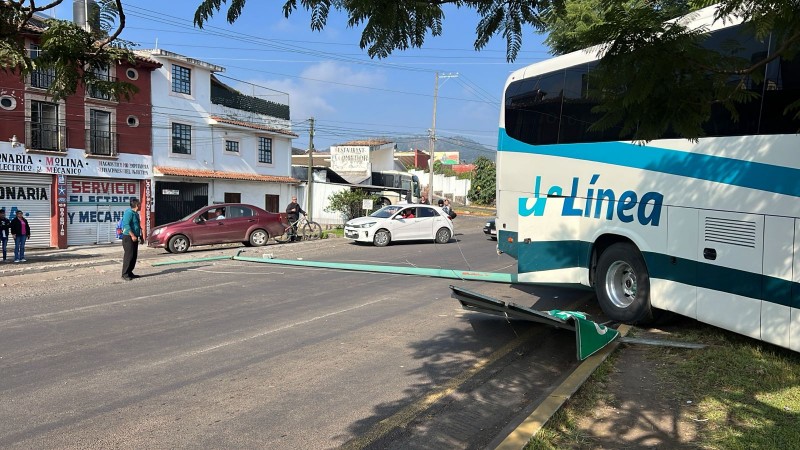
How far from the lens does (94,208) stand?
22234 mm

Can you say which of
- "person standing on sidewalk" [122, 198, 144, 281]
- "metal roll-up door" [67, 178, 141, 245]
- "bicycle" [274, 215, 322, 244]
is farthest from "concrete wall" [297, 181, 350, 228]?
"person standing on sidewalk" [122, 198, 144, 281]

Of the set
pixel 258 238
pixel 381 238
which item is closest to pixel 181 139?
pixel 258 238

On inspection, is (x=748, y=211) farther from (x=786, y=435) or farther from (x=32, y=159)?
(x=32, y=159)

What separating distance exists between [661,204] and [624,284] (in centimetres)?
131

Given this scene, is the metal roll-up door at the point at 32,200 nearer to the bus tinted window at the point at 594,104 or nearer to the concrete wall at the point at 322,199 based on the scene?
the concrete wall at the point at 322,199

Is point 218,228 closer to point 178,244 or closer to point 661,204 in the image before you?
point 178,244

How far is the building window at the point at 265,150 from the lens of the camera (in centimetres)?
3095

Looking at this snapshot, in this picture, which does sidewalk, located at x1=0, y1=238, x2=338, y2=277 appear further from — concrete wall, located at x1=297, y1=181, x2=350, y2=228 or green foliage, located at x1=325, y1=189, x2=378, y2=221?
concrete wall, located at x1=297, y1=181, x2=350, y2=228

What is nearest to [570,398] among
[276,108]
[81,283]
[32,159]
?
[81,283]

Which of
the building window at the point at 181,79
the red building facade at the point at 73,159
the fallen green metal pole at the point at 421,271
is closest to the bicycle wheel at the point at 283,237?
the fallen green metal pole at the point at 421,271

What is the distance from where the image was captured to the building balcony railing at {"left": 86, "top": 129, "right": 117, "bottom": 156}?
21.9 m

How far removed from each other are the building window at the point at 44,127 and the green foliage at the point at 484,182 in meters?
36.7

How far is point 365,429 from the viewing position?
4.17 metres

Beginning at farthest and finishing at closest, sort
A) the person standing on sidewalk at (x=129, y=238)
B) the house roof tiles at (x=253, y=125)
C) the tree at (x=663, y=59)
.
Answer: the house roof tiles at (x=253, y=125) < the person standing on sidewalk at (x=129, y=238) < the tree at (x=663, y=59)
